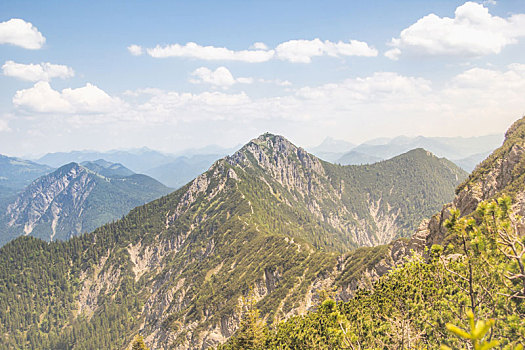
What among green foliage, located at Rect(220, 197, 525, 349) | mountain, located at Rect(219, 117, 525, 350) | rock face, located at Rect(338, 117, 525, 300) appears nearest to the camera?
mountain, located at Rect(219, 117, 525, 350)

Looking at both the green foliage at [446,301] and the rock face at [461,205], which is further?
the rock face at [461,205]

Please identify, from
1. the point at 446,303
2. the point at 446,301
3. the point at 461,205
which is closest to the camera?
the point at 446,303

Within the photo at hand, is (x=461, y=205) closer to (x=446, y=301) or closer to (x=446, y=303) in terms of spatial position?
(x=446, y=301)

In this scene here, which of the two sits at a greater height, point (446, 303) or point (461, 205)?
point (446, 303)

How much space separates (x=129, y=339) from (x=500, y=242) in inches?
9287

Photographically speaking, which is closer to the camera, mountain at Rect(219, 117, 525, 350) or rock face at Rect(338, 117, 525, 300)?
mountain at Rect(219, 117, 525, 350)

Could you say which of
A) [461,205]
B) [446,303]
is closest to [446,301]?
[446,303]

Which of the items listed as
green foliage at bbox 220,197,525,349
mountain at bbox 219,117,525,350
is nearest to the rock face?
mountain at bbox 219,117,525,350

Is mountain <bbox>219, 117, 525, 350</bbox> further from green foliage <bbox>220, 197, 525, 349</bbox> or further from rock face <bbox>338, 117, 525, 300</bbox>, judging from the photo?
rock face <bbox>338, 117, 525, 300</bbox>

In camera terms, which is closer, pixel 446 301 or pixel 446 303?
pixel 446 303

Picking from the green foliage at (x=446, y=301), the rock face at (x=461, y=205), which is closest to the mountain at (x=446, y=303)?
the green foliage at (x=446, y=301)

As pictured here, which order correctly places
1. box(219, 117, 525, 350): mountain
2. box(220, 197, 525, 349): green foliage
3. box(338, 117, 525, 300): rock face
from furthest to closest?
box(338, 117, 525, 300): rock face → box(220, 197, 525, 349): green foliage → box(219, 117, 525, 350): mountain

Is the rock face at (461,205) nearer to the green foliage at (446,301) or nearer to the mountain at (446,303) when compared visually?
the mountain at (446,303)

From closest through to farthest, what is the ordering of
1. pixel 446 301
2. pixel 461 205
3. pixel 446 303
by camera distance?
pixel 446 303, pixel 446 301, pixel 461 205
